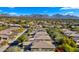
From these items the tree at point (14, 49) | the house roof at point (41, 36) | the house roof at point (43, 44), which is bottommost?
the tree at point (14, 49)

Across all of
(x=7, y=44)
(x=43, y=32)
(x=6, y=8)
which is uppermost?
(x=6, y=8)

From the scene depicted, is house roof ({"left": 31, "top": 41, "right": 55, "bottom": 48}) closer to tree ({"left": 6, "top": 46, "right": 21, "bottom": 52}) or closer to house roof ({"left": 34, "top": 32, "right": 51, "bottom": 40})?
house roof ({"left": 34, "top": 32, "right": 51, "bottom": 40})

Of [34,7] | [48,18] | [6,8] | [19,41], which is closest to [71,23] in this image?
[48,18]

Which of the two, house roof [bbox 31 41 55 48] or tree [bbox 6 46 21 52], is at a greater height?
house roof [bbox 31 41 55 48]

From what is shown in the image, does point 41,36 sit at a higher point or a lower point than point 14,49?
higher

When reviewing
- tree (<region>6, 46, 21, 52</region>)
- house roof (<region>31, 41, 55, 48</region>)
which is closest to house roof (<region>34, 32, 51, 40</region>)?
house roof (<region>31, 41, 55, 48</region>)

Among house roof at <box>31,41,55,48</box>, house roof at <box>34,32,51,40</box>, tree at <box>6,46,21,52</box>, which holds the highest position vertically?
house roof at <box>34,32,51,40</box>

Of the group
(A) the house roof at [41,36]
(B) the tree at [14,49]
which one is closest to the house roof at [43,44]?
(A) the house roof at [41,36]

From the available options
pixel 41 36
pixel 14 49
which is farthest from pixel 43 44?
pixel 14 49

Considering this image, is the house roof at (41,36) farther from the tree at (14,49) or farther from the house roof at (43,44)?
the tree at (14,49)

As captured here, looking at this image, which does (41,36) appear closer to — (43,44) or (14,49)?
(43,44)
